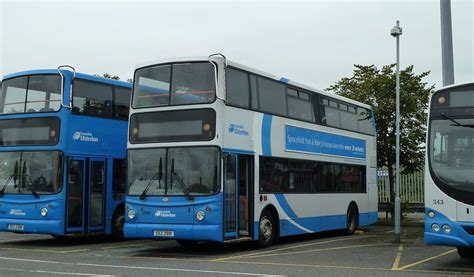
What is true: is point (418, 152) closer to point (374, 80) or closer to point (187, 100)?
point (374, 80)

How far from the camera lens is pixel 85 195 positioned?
16.3m

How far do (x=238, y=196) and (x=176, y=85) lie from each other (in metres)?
2.95

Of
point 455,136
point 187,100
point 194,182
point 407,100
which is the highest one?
point 407,100

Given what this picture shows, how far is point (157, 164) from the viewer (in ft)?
45.6

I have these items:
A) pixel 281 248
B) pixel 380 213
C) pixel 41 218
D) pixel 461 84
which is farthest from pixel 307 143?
pixel 380 213

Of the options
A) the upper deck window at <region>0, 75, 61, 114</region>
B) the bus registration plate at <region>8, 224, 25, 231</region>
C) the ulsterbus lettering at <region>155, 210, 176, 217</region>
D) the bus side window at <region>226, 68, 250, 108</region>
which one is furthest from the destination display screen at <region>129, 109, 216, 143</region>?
the bus registration plate at <region>8, 224, 25, 231</region>

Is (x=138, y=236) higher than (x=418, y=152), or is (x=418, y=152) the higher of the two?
(x=418, y=152)

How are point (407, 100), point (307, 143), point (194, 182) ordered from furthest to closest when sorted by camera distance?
point (407, 100) → point (307, 143) → point (194, 182)

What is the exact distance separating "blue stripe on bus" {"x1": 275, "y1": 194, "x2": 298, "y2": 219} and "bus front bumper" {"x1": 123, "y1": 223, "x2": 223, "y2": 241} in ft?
10.2

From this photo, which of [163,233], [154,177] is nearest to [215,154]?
[154,177]

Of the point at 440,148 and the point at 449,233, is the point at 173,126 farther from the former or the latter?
the point at 449,233

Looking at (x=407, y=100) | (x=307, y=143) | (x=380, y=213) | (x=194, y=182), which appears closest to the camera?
(x=194, y=182)

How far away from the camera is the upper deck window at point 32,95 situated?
51.6 ft

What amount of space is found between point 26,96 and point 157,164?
4555 mm
